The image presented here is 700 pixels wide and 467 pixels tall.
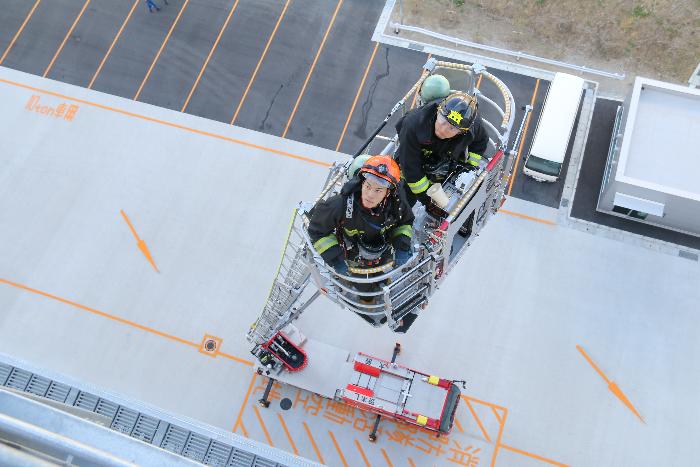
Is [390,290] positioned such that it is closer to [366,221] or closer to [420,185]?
[366,221]

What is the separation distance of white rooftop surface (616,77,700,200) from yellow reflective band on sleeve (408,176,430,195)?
1326 centimetres

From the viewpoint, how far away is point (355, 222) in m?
13.6

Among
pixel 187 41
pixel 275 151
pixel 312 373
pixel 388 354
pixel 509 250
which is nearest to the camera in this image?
pixel 312 373

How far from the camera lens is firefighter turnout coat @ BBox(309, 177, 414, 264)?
43.9 feet

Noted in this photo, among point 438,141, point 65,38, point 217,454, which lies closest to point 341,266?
point 438,141

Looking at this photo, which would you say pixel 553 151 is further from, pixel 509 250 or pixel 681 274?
pixel 681 274

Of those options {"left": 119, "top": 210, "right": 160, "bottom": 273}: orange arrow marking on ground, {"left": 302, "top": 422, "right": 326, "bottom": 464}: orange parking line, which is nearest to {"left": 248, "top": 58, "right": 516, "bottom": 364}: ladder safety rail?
{"left": 302, "top": 422, "right": 326, "bottom": 464}: orange parking line

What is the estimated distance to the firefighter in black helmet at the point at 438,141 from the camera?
14359 millimetres

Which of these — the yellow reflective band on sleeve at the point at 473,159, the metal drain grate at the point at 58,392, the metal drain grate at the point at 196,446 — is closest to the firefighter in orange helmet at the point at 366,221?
the yellow reflective band on sleeve at the point at 473,159

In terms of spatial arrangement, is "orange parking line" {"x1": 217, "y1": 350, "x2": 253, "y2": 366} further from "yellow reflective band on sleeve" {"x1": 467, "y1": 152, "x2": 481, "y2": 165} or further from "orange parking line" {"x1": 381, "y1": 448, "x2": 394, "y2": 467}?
A: "yellow reflective band on sleeve" {"x1": 467, "y1": 152, "x2": 481, "y2": 165}

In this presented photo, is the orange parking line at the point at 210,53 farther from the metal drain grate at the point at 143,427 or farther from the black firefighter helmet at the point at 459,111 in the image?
the black firefighter helmet at the point at 459,111

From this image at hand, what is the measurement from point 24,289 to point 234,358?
10703 mm

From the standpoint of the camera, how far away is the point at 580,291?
25828 millimetres

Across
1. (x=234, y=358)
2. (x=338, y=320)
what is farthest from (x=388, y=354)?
(x=234, y=358)
